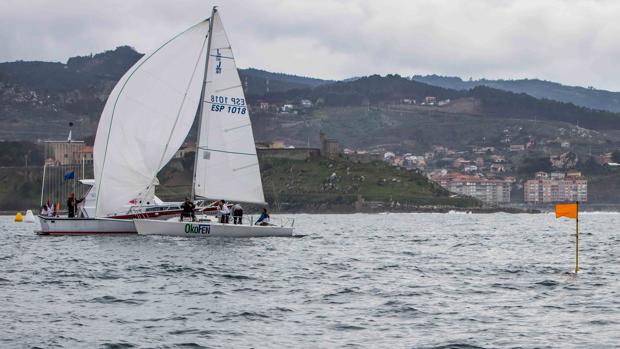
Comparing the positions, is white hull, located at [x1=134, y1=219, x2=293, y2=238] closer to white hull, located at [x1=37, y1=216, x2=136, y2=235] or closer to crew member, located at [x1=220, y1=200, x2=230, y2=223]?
crew member, located at [x1=220, y1=200, x2=230, y2=223]

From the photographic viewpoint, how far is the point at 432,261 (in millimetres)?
40969

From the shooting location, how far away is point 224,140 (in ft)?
171

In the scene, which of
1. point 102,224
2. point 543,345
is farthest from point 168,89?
point 543,345

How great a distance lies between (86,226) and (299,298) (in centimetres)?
2794

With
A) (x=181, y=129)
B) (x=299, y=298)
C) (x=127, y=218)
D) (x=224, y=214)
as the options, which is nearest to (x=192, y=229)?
(x=224, y=214)

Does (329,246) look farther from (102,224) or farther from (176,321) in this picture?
(176,321)

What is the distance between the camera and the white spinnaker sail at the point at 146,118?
171 ft

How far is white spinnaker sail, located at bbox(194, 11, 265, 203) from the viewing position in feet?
171

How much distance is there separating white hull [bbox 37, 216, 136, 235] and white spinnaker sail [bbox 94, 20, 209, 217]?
1.87ft

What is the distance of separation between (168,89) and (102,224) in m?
7.06

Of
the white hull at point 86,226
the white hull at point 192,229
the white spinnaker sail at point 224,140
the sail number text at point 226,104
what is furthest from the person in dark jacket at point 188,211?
the sail number text at point 226,104

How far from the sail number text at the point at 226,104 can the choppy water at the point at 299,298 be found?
28.8 feet

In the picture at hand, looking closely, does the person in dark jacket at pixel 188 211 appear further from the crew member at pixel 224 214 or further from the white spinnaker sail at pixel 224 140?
the white spinnaker sail at pixel 224 140

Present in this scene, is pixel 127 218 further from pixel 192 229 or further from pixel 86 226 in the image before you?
pixel 192 229
